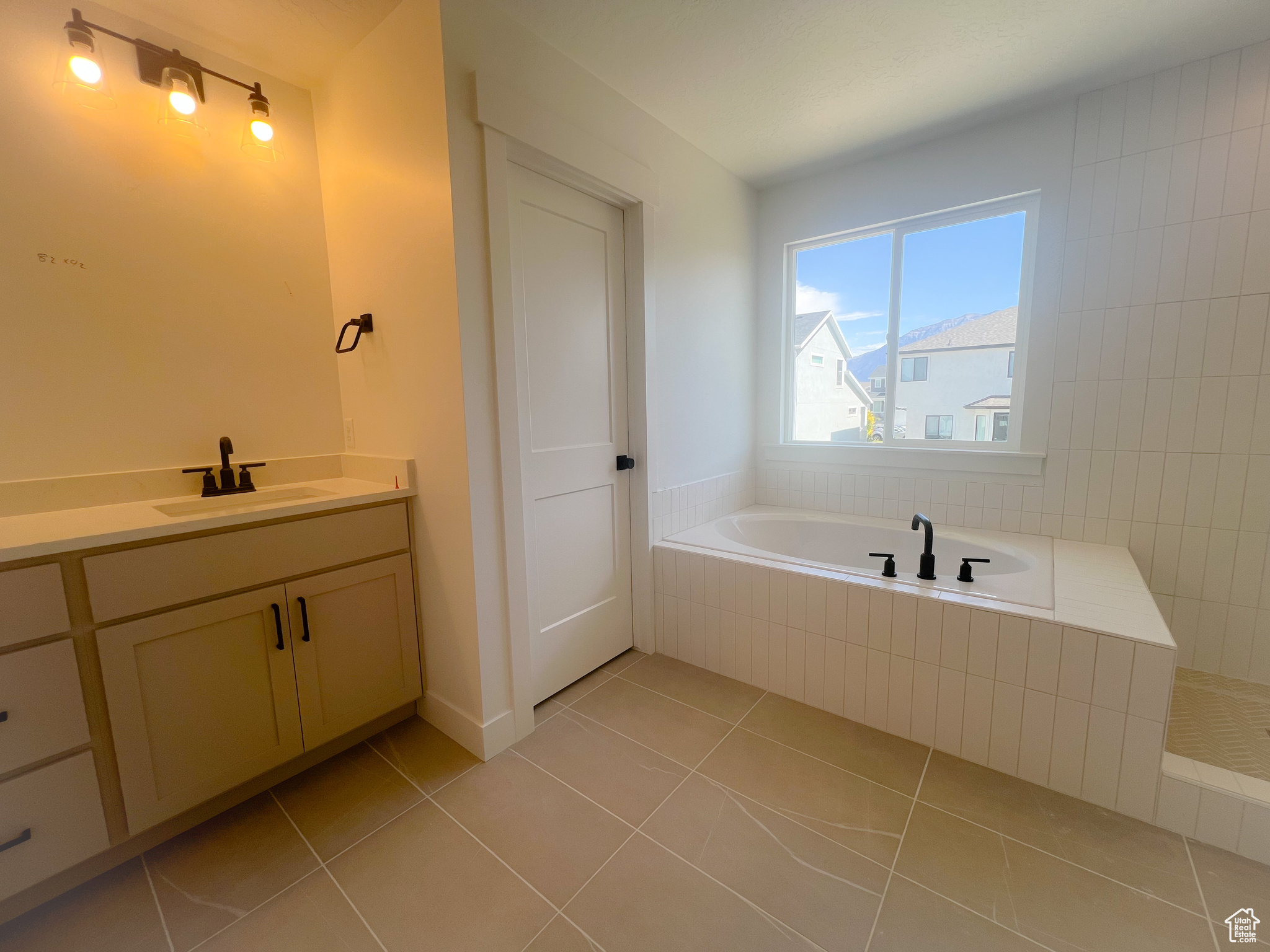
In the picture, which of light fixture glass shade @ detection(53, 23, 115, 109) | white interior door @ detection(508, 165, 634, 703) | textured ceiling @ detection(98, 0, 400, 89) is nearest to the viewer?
light fixture glass shade @ detection(53, 23, 115, 109)

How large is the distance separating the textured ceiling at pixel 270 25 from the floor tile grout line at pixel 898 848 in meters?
2.77

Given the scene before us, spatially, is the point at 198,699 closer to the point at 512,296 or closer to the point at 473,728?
the point at 473,728

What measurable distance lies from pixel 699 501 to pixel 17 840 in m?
2.41

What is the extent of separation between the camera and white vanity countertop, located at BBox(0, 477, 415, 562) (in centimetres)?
113

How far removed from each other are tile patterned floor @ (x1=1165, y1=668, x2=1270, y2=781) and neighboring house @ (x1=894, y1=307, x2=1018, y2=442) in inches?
47.0

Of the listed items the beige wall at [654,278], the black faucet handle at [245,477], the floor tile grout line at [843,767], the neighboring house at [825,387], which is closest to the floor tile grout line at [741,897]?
the floor tile grout line at [843,767]

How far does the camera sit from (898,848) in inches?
51.7

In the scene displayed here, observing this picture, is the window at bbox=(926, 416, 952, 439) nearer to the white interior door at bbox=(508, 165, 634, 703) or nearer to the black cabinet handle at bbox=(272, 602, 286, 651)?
the white interior door at bbox=(508, 165, 634, 703)

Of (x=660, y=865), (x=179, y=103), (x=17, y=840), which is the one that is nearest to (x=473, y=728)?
(x=660, y=865)

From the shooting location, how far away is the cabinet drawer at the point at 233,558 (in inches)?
47.4

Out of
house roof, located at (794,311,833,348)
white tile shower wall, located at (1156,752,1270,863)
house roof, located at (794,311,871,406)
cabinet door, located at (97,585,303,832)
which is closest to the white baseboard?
cabinet door, located at (97,585,303,832)

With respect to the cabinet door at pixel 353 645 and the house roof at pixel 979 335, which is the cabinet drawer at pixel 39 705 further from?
the house roof at pixel 979 335

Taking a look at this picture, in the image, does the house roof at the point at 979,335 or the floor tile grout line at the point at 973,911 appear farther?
the house roof at the point at 979,335

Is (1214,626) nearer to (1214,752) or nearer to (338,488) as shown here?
(1214,752)
